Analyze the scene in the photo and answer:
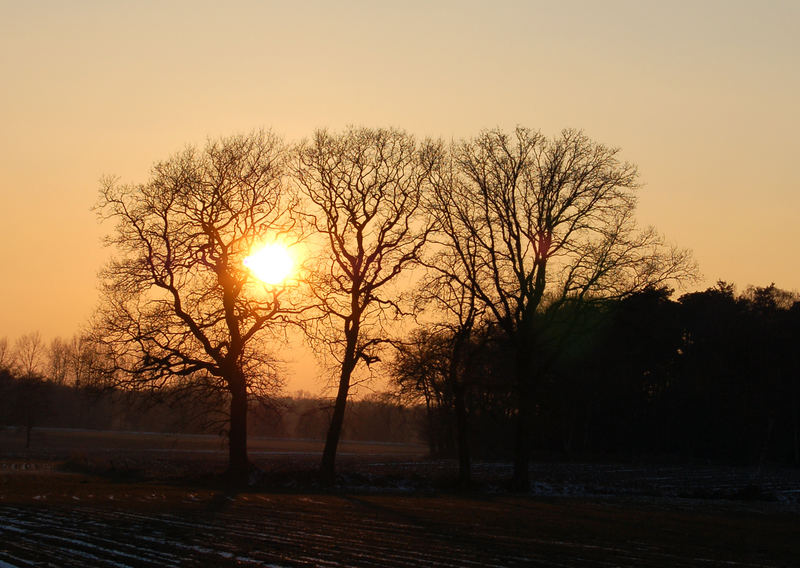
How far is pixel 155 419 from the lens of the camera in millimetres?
142625

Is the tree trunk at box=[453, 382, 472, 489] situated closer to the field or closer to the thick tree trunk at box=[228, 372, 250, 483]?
the field

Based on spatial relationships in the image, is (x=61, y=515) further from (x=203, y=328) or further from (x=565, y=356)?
(x=565, y=356)

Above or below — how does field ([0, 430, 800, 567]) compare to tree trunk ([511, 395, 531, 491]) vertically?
below

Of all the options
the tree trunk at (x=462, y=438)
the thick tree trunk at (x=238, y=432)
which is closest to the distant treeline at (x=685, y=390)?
the tree trunk at (x=462, y=438)

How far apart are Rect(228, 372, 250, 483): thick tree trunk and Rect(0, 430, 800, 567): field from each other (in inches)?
34.9

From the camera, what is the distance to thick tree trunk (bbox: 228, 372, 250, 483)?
35.7 m

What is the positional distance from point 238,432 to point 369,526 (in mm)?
17453

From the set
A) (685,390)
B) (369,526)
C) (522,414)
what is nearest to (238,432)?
(522,414)

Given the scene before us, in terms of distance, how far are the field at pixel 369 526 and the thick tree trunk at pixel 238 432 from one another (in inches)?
34.9

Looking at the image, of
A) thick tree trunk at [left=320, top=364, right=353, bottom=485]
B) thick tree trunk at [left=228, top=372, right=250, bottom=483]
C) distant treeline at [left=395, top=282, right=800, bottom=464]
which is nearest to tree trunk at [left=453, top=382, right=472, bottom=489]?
thick tree trunk at [left=320, top=364, right=353, bottom=485]

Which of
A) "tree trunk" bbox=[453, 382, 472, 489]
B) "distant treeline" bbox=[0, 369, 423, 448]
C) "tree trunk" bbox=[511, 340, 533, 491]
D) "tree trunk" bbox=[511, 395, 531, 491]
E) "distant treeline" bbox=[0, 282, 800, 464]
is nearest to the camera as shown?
"distant treeline" bbox=[0, 369, 423, 448]

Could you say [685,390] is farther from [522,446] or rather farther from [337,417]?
[337,417]

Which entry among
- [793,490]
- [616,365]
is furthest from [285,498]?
[616,365]

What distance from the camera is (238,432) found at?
36.1m
